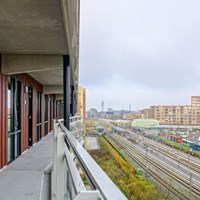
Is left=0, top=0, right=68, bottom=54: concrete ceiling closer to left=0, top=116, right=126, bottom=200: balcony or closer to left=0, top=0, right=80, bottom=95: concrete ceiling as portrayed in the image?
left=0, top=0, right=80, bottom=95: concrete ceiling

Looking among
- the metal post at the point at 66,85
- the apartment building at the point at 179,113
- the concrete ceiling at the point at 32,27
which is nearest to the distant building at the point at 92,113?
the apartment building at the point at 179,113

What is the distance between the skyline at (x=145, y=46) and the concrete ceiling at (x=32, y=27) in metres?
5.79

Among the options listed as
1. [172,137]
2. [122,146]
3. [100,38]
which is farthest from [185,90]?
[100,38]

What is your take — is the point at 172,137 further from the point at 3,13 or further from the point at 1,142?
the point at 3,13

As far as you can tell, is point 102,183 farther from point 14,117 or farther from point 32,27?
point 14,117

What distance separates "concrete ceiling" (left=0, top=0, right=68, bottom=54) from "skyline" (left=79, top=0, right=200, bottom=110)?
19.0 feet

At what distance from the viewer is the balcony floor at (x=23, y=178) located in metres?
4.05

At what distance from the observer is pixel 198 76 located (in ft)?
145

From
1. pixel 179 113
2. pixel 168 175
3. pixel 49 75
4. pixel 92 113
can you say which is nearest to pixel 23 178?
pixel 49 75

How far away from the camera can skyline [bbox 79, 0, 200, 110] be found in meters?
21.9

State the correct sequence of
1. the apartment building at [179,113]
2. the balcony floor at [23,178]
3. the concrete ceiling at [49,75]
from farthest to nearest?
the apartment building at [179,113] → the concrete ceiling at [49,75] → the balcony floor at [23,178]

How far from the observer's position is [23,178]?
16.5 ft

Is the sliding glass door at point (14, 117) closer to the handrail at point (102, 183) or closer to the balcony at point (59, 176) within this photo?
the balcony at point (59, 176)

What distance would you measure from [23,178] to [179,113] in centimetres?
4270
